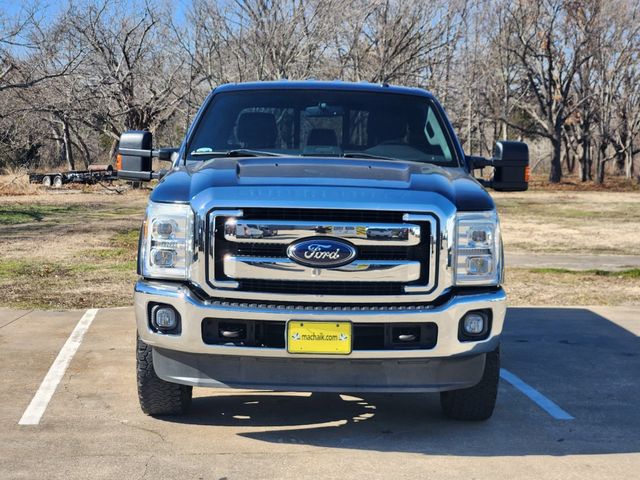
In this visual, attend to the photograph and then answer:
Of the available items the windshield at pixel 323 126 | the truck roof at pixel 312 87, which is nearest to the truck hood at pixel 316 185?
the windshield at pixel 323 126

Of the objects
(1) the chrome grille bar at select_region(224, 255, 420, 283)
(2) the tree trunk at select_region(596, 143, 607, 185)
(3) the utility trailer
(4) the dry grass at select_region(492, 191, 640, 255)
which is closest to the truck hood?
(1) the chrome grille bar at select_region(224, 255, 420, 283)

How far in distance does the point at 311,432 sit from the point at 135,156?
2.35 metres

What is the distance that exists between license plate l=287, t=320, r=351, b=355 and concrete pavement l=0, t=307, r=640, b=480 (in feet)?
1.88

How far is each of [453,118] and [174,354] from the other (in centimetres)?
4963

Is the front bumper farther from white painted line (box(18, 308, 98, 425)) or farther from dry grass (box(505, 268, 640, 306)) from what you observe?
dry grass (box(505, 268, 640, 306))

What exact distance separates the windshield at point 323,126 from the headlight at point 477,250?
4.48 feet

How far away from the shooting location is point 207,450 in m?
5.33

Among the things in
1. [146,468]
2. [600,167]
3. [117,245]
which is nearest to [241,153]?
[146,468]

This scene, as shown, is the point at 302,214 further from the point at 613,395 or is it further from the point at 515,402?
the point at 613,395

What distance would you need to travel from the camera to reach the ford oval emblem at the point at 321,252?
514 centimetres

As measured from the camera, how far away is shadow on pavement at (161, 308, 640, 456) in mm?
5523

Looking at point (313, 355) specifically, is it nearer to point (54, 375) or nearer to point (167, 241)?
point (167, 241)

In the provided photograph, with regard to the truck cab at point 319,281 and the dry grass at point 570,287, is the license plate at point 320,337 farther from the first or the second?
the dry grass at point 570,287

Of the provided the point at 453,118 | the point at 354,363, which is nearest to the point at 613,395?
the point at 354,363
